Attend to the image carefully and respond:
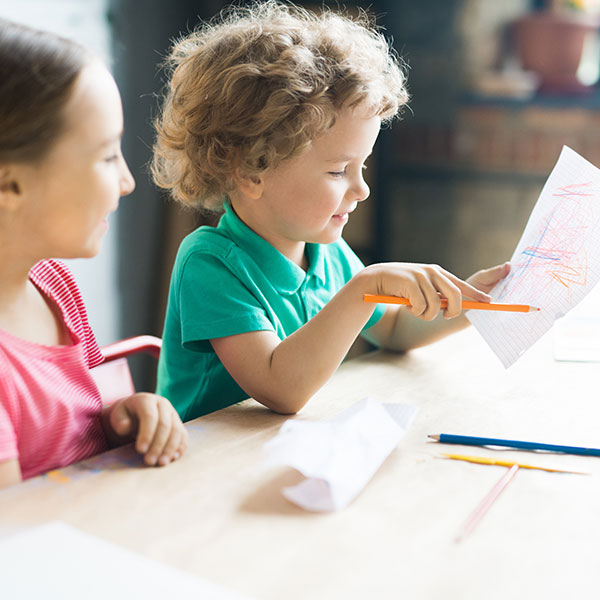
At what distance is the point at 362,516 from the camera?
2.10ft

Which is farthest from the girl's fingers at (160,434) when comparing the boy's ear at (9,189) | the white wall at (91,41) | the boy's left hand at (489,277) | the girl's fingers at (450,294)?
the white wall at (91,41)

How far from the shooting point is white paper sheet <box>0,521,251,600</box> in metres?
0.52

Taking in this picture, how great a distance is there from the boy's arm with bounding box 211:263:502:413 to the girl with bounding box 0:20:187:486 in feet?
0.54

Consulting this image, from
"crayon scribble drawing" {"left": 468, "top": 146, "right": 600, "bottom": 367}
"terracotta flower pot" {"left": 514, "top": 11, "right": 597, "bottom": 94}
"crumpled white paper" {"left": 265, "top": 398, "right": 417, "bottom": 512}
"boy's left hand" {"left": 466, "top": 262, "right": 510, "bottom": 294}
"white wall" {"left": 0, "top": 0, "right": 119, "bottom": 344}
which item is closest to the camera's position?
"crumpled white paper" {"left": 265, "top": 398, "right": 417, "bottom": 512}

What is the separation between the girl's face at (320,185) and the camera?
3.35 ft

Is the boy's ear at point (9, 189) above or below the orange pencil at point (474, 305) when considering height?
above

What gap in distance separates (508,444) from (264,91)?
561 millimetres

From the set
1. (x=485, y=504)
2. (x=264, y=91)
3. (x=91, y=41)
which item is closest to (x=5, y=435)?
(x=485, y=504)

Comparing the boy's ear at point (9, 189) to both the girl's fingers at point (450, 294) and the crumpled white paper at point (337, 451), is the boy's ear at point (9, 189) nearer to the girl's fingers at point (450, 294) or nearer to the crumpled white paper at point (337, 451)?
the crumpled white paper at point (337, 451)

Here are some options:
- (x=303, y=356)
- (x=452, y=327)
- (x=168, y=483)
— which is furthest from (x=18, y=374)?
(x=452, y=327)

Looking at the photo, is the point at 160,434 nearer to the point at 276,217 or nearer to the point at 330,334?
the point at 330,334

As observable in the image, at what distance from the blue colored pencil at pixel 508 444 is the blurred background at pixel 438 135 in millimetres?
1601

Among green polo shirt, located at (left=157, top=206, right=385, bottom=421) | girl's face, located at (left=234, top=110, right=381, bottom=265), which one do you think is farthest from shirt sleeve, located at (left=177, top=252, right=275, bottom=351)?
girl's face, located at (left=234, top=110, right=381, bottom=265)

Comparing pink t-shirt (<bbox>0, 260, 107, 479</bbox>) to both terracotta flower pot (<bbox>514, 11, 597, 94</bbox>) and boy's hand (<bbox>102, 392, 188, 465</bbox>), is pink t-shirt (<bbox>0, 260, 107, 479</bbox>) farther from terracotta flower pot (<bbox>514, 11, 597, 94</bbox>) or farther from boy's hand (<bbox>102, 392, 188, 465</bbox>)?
terracotta flower pot (<bbox>514, 11, 597, 94</bbox>)
